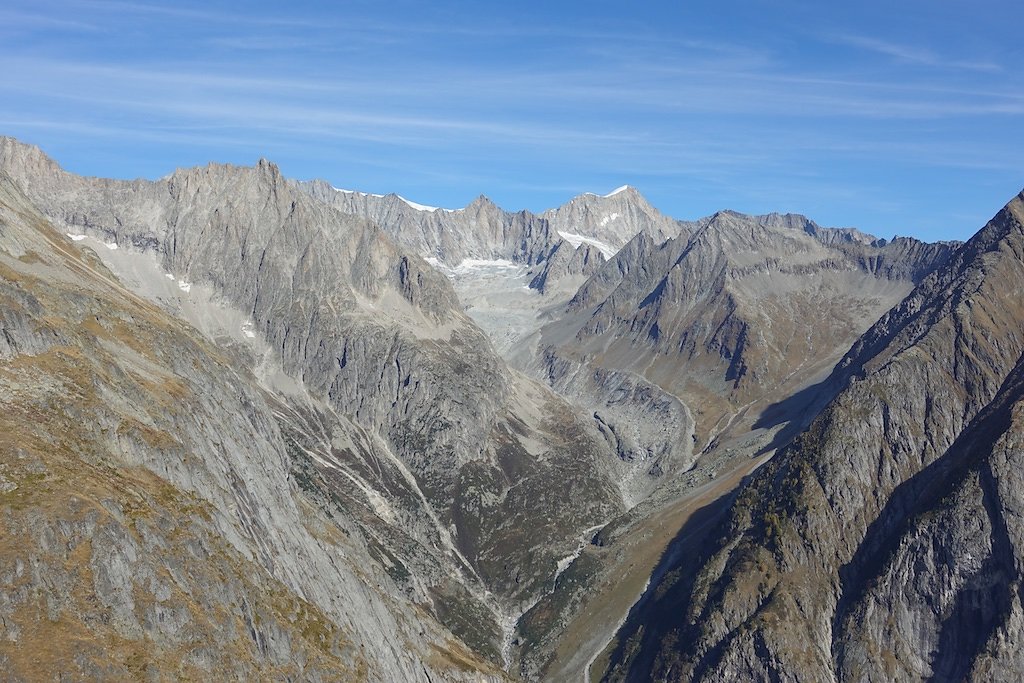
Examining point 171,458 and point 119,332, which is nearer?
point 171,458

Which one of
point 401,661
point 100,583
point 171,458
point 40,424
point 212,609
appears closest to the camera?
point 100,583

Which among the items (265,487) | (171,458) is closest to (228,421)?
(265,487)

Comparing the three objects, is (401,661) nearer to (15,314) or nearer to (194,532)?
(194,532)

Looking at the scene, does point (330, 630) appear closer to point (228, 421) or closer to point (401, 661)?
point (401, 661)

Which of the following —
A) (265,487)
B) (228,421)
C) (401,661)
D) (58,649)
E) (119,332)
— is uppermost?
(119,332)

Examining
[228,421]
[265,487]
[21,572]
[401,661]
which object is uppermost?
[228,421]

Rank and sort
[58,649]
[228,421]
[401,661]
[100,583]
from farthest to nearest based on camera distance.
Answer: [228,421], [401,661], [100,583], [58,649]

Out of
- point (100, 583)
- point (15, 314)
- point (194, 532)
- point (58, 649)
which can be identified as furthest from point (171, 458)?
point (58, 649)

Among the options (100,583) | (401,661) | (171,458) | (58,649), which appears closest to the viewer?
(58,649)

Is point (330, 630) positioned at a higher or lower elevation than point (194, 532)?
lower
